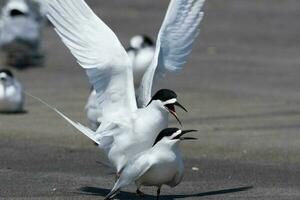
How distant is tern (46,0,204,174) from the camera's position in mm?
9531

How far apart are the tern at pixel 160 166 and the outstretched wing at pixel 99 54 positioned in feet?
2.91

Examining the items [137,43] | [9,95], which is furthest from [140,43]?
[9,95]

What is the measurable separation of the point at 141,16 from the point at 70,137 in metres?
16.8

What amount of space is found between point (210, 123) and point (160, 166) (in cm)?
566

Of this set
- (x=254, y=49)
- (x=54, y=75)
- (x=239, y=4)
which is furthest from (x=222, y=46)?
(x=239, y=4)

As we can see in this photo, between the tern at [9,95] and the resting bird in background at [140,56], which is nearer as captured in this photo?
the tern at [9,95]

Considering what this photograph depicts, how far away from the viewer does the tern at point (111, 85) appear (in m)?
9.53

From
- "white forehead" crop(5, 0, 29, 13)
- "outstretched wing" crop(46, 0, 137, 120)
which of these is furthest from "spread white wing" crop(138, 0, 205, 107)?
"white forehead" crop(5, 0, 29, 13)

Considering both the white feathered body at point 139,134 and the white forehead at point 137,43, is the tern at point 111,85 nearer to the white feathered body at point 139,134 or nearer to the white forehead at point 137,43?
the white feathered body at point 139,134

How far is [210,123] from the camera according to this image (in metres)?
14.6

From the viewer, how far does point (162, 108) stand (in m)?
9.39

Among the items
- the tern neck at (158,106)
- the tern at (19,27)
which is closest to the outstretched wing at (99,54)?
the tern neck at (158,106)

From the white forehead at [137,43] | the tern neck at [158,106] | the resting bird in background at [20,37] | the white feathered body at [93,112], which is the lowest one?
the resting bird in background at [20,37]

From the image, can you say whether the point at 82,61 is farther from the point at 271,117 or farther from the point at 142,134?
the point at 271,117
